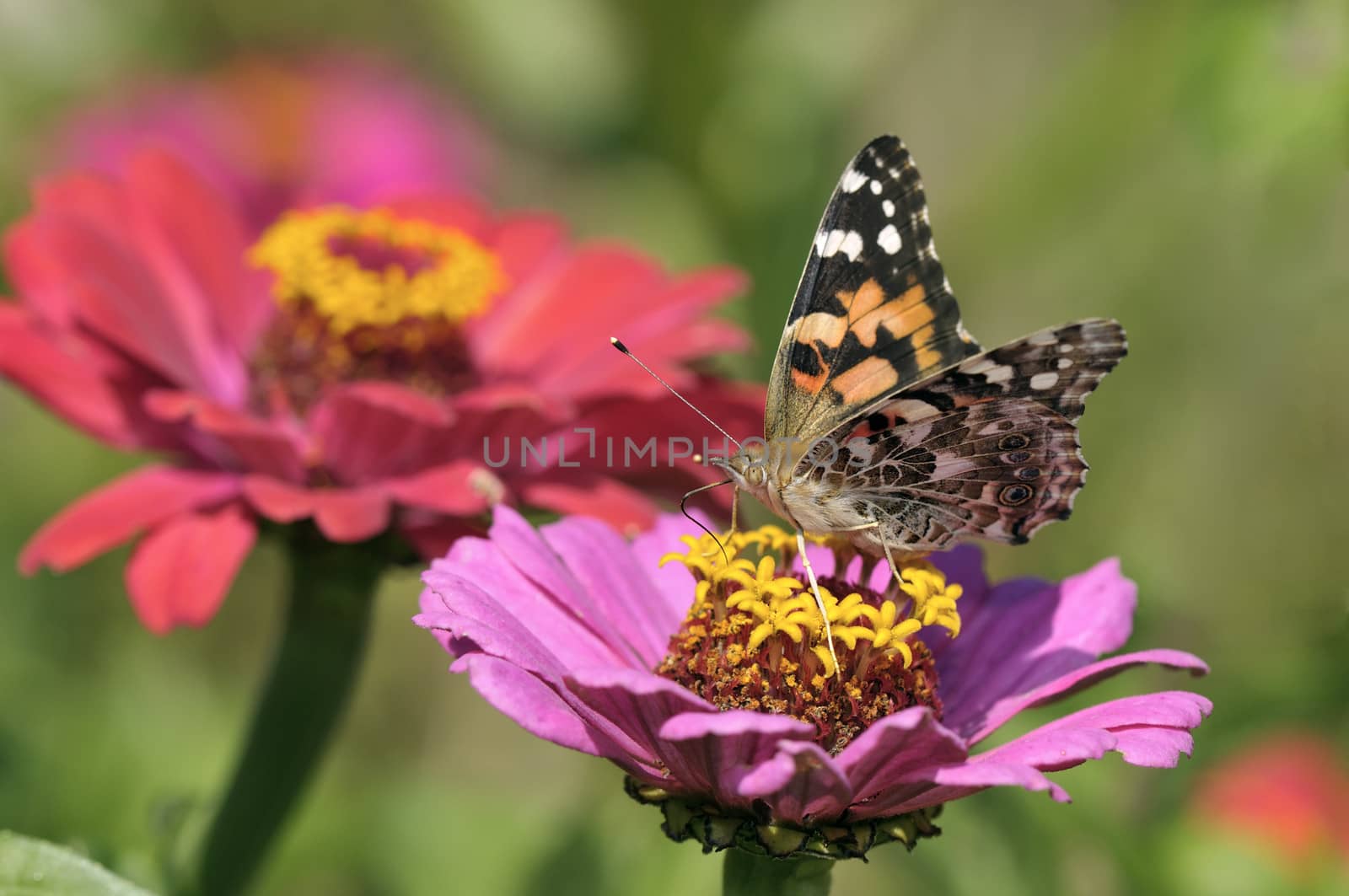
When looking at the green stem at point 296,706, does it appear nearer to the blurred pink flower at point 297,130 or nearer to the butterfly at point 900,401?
the butterfly at point 900,401

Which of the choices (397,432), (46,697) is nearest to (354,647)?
(397,432)

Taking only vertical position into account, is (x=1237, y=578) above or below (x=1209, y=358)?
below

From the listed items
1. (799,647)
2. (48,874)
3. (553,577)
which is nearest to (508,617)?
(553,577)

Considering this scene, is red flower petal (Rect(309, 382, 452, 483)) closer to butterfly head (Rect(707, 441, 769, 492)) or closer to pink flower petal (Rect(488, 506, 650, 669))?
pink flower petal (Rect(488, 506, 650, 669))

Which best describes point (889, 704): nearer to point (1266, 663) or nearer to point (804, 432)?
point (804, 432)

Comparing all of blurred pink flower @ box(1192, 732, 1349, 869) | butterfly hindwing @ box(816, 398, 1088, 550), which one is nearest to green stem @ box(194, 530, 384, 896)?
butterfly hindwing @ box(816, 398, 1088, 550)

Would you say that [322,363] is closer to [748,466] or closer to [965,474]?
[748,466]
